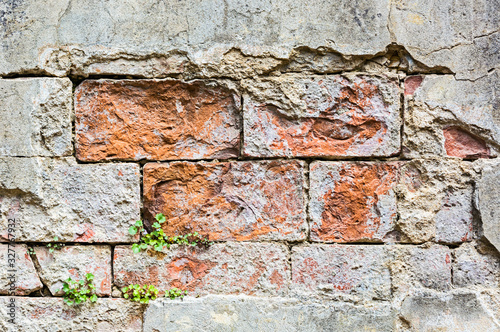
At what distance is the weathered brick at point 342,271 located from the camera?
2045 millimetres

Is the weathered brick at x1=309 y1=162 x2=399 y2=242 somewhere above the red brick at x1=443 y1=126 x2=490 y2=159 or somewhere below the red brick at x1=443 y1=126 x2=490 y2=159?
below

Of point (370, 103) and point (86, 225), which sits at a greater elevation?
point (370, 103)

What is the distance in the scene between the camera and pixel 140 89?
206 cm

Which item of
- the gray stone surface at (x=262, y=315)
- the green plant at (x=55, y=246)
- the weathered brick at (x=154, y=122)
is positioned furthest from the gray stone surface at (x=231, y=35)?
the gray stone surface at (x=262, y=315)

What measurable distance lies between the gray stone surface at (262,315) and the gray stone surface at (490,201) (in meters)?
0.67

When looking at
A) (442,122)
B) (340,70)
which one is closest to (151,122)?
(340,70)

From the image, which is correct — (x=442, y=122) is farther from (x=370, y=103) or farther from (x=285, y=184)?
(x=285, y=184)

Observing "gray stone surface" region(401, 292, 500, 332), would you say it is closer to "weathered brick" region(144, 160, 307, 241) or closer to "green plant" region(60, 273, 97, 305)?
"weathered brick" region(144, 160, 307, 241)

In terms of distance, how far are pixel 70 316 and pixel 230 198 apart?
1081 mm

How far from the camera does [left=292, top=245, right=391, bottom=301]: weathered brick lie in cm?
204

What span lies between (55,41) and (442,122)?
2.12 m

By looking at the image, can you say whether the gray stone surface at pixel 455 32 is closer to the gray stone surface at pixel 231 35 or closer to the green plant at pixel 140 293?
the gray stone surface at pixel 231 35

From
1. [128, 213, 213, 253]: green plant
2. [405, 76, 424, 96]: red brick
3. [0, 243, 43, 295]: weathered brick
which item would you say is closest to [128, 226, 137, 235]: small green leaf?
[128, 213, 213, 253]: green plant

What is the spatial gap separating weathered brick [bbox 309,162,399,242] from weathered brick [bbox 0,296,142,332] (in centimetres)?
110
